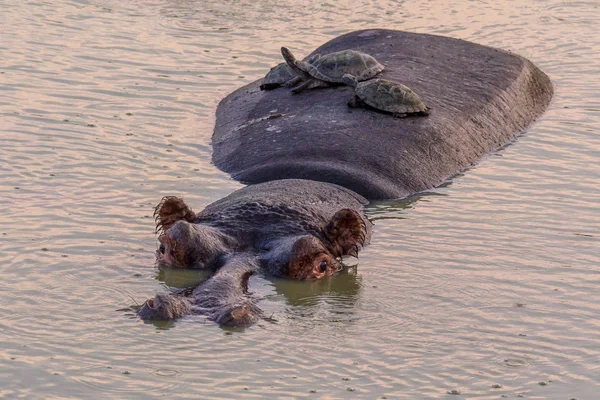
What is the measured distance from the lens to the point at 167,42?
1631cm

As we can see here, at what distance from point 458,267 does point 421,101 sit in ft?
10.5

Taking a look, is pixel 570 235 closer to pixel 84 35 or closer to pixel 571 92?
pixel 571 92

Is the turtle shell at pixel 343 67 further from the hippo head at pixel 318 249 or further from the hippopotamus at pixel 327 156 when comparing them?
the hippo head at pixel 318 249

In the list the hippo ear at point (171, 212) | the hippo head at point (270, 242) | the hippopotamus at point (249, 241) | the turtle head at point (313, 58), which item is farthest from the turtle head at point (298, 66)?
the hippo ear at point (171, 212)

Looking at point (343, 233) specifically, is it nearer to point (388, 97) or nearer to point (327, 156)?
point (327, 156)

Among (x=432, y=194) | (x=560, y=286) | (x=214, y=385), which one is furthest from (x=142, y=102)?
(x=214, y=385)

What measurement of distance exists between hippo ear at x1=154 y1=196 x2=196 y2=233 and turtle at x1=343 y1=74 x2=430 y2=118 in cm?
308

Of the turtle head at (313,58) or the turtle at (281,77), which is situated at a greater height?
the turtle head at (313,58)

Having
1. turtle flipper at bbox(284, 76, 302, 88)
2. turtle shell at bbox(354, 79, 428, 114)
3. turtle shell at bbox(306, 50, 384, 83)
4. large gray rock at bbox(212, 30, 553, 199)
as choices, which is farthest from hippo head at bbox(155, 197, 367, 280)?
turtle flipper at bbox(284, 76, 302, 88)

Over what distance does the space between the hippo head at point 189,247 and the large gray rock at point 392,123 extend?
210 centimetres

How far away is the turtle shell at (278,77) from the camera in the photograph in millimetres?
12984

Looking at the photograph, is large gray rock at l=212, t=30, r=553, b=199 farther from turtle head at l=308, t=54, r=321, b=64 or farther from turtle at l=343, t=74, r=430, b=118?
turtle head at l=308, t=54, r=321, b=64

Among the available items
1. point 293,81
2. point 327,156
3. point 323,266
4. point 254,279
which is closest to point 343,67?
point 293,81

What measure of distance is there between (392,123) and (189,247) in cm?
365
